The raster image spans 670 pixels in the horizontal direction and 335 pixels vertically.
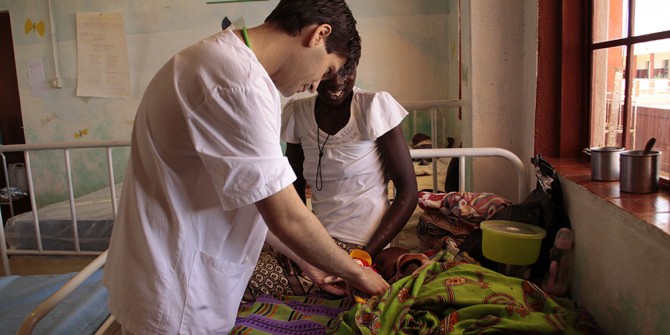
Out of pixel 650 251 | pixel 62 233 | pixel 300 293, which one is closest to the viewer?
pixel 650 251

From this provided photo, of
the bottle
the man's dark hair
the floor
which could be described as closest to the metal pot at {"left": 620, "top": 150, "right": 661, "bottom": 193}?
the bottle

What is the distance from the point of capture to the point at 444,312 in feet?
4.09

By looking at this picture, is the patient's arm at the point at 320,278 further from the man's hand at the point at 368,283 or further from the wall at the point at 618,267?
the wall at the point at 618,267

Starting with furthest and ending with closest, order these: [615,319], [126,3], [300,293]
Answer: [126,3]
[300,293]
[615,319]

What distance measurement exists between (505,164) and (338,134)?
2.79 ft

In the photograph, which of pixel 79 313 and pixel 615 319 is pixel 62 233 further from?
pixel 615 319

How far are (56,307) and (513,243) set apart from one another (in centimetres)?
195

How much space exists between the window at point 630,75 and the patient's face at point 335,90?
901mm

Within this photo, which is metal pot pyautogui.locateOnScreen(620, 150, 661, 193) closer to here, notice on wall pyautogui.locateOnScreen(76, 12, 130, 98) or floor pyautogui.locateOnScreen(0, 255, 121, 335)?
floor pyautogui.locateOnScreen(0, 255, 121, 335)

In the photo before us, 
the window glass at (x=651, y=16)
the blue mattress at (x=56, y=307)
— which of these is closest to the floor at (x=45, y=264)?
the blue mattress at (x=56, y=307)

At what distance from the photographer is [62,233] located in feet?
11.1

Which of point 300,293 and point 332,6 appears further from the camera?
point 300,293

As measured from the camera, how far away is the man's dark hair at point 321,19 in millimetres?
970

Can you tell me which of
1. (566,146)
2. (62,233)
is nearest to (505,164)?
(566,146)
